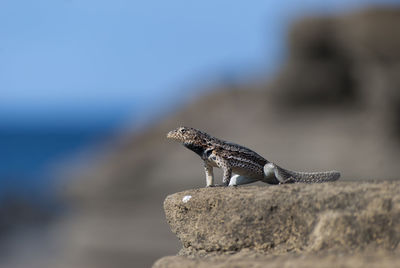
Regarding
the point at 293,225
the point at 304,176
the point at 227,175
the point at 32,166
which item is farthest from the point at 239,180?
the point at 32,166

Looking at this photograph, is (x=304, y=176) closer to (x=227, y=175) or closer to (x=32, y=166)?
(x=227, y=175)

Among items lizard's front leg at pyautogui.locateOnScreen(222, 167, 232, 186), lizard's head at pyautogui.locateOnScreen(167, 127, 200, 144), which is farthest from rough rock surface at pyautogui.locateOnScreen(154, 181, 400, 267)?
lizard's head at pyautogui.locateOnScreen(167, 127, 200, 144)

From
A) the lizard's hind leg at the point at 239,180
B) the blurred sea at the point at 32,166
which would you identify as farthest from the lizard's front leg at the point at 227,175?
the blurred sea at the point at 32,166

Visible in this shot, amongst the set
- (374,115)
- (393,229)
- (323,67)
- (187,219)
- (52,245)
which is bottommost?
(393,229)

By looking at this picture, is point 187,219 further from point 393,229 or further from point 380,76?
point 380,76

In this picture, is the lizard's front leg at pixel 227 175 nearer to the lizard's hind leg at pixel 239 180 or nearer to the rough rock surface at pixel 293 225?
the lizard's hind leg at pixel 239 180

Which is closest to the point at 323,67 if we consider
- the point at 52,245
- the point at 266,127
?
the point at 266,127

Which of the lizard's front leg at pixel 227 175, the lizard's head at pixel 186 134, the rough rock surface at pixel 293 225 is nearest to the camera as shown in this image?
the rough rock surface at pixel 293 225
